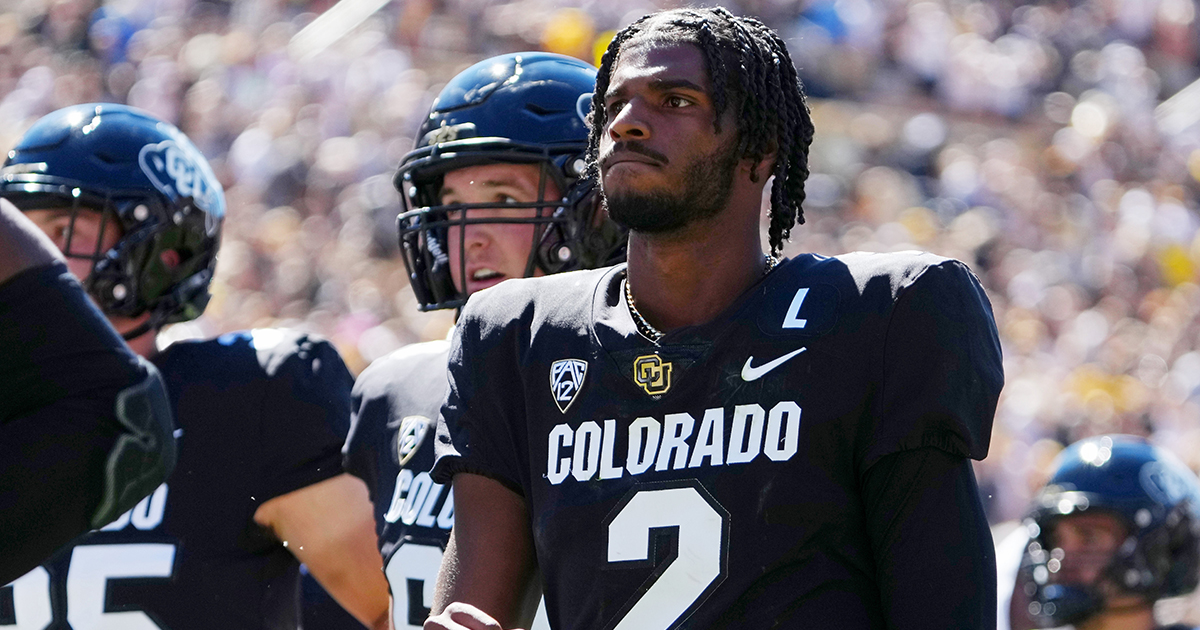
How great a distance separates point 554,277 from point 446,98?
122cm

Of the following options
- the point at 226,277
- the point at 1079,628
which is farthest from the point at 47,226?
the point at 226,277

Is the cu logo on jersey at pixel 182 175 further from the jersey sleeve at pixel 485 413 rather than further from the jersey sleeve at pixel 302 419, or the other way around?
the jersey sleeve at pixel 485 413

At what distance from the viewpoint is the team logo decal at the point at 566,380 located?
236 cm

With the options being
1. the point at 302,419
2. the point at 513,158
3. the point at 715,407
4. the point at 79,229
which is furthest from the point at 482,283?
the point at 715,407

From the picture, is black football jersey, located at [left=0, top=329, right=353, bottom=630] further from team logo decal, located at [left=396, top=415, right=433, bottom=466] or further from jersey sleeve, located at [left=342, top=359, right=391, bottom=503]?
team logo decal, located at [left=396, top=415, right=433, bottom=466]

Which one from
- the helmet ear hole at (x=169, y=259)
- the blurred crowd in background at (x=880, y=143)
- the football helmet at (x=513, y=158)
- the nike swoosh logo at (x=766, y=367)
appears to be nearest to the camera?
the nike swoosh logo at (x=766, y=367)

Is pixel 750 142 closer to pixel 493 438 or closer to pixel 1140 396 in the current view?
pixel 493 438

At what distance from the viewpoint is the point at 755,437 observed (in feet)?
7.30

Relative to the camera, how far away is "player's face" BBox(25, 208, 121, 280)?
393 centimetres

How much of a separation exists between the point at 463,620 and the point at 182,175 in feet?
7.42

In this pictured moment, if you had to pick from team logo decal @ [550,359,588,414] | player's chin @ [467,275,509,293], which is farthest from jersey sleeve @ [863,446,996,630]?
player's chin @ [467,275,509,293]

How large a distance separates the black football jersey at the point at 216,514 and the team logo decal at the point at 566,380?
4.63ft

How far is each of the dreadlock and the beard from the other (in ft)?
0.13

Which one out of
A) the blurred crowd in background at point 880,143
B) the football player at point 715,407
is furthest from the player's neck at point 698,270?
the blurred crowd in background at point 880,143
